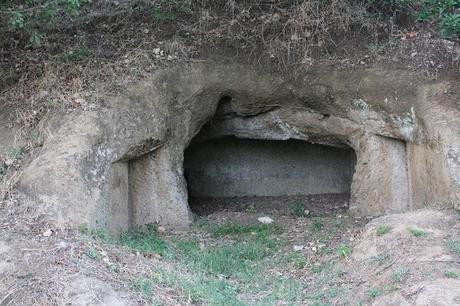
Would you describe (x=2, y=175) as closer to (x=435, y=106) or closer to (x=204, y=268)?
(x=204, y=268)

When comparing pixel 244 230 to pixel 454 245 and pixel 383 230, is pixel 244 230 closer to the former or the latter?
pixel 383 230

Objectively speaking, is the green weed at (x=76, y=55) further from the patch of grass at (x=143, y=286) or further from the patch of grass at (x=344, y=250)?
the patch of grass at (x=344, y=250)

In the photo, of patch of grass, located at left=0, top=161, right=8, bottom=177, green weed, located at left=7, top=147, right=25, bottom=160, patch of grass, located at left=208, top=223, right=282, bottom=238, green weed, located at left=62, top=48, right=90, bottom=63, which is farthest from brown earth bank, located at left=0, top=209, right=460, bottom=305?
green weed, located at left=62, top=48, right=90, bottom=63

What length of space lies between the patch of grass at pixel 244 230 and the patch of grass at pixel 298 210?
1.05m

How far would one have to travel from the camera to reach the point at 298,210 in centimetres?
913

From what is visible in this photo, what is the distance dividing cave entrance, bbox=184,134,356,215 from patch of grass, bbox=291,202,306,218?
701 mm

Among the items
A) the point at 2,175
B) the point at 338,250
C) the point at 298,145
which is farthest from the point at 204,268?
the point at 298,145

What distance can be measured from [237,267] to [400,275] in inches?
66.2

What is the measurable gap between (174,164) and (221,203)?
6.52 feet

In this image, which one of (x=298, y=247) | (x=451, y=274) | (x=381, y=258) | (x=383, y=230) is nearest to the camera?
(x=451, y=274)

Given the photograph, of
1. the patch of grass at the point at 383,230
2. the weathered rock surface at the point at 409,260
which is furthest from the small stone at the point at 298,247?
the patch of grass at the point at 383,230

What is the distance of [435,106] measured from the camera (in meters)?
7.23

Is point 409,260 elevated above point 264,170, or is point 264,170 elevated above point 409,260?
point 264,170

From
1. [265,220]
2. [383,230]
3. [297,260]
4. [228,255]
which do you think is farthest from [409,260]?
[265,220]
